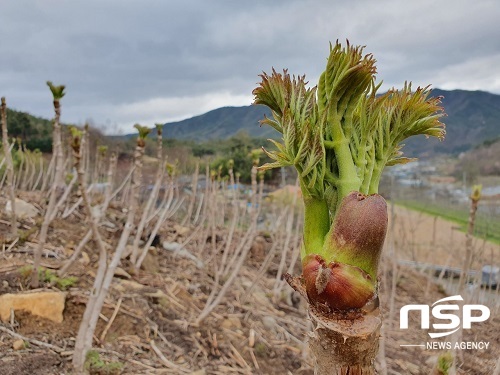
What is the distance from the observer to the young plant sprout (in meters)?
1.12

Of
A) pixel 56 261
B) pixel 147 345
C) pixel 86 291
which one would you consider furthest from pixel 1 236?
pixel 147 345

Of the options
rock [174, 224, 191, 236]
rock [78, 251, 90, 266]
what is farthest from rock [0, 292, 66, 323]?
rock [174, 224, 191, 236]

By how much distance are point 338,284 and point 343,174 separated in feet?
0.94

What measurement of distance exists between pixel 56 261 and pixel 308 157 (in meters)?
3.93

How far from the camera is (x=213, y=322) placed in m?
4.46

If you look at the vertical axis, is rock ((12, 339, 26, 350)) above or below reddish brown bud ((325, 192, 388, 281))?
below

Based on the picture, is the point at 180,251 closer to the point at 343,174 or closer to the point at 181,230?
the point at 181,230

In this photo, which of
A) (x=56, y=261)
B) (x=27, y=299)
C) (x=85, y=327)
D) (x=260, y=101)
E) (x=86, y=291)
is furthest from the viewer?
(x=56, y=261)

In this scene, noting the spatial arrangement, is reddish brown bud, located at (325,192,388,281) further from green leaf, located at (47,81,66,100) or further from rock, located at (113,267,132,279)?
rock, located at (113,267,132,279)

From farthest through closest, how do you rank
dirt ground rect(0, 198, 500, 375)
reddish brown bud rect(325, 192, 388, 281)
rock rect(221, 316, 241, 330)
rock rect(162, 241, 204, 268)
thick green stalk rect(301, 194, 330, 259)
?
1. rock rect(162, 241, 204, 268)
2. rock rect(221, 316, 241, 330)
3. dirt ground rect(0, 198, 500, 375)
4. thick green stalk rect(301, 194, 330, 259)
5. reddish brown bud rect(325, 192, 388, 281)

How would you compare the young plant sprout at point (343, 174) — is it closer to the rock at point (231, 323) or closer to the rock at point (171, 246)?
the rock at point (231, 323)

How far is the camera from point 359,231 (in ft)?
3.61

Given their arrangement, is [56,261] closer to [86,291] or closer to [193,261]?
[86,291]

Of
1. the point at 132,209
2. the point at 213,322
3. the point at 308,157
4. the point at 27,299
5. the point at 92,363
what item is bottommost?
the point at 213,322
